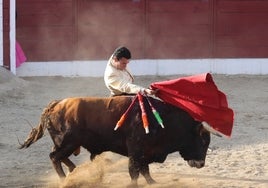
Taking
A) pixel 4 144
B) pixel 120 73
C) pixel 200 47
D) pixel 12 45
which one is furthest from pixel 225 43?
pixel 120 73

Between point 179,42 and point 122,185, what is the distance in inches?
332

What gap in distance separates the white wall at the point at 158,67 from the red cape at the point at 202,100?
25.8 ft

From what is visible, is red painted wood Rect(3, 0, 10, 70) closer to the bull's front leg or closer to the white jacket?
the white jacket

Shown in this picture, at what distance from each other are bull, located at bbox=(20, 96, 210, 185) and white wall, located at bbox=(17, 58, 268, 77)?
784 cm

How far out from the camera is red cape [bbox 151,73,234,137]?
5.74 metres

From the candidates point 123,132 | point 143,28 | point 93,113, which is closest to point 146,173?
point 123,132

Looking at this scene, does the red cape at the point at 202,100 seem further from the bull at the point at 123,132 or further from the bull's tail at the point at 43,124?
the bull's tail at the point at 43,124

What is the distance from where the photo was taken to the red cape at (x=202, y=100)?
5742 mm

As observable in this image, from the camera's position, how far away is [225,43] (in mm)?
14211

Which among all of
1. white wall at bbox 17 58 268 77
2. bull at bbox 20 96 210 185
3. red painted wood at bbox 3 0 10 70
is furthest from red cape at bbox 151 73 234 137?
A: white wall at bbox 17 58 268 77

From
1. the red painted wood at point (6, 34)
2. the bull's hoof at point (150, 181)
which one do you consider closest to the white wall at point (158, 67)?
the red painted wood at point (6, 34)

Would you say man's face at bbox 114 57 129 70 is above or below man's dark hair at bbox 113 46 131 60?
below

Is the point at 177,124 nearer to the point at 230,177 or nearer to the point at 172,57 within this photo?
the point at 230,177

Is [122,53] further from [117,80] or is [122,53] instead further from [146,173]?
[146,173]
